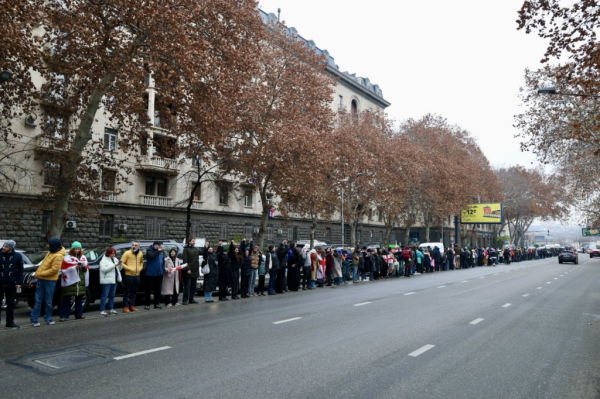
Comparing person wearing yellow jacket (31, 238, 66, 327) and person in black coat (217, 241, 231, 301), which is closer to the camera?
person wearing yellow jacket (31, 238, 66, 327)

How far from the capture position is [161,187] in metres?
36.1

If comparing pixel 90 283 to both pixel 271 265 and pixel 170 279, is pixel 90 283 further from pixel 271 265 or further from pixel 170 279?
pixel 271 265

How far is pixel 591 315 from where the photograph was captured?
11406 mm

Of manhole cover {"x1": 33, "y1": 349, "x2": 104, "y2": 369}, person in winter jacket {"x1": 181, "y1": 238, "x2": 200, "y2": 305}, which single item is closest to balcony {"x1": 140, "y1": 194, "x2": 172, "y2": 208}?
person in winter jacket {"x1": 181, "y1": 238, "x2": 200, "y2": 305}

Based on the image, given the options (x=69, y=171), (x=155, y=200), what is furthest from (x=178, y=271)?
(x=155, y=200)

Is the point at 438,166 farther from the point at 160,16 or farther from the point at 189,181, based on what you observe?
the point at 160,16

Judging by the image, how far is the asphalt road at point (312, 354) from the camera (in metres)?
5.20

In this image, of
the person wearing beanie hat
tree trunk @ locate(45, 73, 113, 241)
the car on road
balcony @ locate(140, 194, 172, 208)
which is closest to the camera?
the person wearing beanie hat

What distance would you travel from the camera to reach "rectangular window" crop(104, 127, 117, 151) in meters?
31.9

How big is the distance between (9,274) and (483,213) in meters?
59.1

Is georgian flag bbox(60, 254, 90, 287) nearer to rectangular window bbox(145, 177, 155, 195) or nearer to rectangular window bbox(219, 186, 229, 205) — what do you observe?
rectangular window bbox(145, 177, 155, 195)

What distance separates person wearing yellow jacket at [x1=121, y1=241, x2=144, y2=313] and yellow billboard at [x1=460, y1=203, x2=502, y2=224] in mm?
54325

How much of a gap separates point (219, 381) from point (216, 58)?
1384 cm

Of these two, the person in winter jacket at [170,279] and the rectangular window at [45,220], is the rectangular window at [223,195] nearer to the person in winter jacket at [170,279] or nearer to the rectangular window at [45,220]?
the rectangular window at [45,220]
